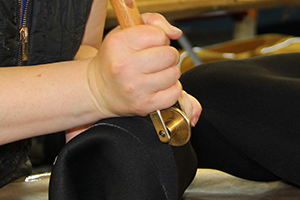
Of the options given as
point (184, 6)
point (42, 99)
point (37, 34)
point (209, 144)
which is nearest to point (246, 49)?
point (184, 6)

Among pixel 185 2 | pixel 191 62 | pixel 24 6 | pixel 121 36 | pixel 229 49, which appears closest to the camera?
pixel 121 36

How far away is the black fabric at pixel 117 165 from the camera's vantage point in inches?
16.9

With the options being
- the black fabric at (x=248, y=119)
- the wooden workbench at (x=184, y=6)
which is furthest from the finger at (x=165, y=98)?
the wooden workbench at (x=184, y=6)

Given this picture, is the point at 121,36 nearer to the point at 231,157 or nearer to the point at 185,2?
the point at 231,157

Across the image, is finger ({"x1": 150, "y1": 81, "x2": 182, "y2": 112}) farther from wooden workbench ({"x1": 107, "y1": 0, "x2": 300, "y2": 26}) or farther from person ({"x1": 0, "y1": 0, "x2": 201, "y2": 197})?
wooden workbench ({"x1": 107, "y1": 0, "x2": 300, "y2": 26})

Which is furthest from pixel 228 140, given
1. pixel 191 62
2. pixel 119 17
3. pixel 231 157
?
pixel 191 62

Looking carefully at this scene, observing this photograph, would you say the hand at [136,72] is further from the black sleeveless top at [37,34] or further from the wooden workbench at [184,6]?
the wooden workbench at [184,6]

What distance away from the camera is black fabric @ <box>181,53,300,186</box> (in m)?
0.51

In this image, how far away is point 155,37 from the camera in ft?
1.26

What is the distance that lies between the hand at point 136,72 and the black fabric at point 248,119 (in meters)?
0.17

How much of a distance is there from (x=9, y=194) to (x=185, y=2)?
33.3 inches

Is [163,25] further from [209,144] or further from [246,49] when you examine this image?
[246,49]

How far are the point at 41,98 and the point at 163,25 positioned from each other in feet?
0.54

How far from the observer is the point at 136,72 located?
376 millimetres
